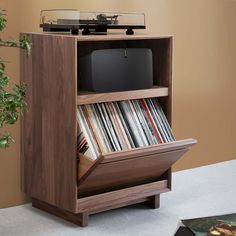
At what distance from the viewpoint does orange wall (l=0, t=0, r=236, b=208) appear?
13.4ft

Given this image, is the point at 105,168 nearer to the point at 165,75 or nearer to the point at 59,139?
the point at 59,139

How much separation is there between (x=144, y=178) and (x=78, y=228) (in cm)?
46

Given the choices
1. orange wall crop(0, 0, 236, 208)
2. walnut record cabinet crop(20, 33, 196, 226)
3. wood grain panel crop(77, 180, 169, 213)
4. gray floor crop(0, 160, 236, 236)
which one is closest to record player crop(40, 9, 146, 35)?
walnut record cabinet crop(20, 33, 196, 226)

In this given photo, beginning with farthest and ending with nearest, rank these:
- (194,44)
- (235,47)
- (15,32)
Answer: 1. (235,47)
2. (194,44)
3. (15,32)

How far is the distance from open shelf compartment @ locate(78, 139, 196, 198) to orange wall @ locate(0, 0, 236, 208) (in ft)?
1.78

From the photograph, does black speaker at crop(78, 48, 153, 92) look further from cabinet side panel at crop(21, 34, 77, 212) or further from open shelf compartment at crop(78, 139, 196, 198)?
open shelf compartment at crop(78, 139, 196, 198)

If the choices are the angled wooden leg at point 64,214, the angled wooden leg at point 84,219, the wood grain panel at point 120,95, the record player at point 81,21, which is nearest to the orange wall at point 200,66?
the angled wooden leg at point 64,214

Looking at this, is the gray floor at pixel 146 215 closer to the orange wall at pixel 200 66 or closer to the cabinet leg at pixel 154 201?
the cabinet leg at pixel 154 201

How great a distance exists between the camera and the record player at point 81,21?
335cm

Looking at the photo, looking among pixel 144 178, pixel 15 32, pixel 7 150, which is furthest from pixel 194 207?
pixel 15 32

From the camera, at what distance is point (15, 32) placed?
3453 mm

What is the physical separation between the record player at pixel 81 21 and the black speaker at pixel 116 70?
163mm

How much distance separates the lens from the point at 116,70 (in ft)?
11.0

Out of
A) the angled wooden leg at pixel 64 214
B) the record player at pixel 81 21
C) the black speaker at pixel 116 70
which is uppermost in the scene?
the record player at pixel 81 21
